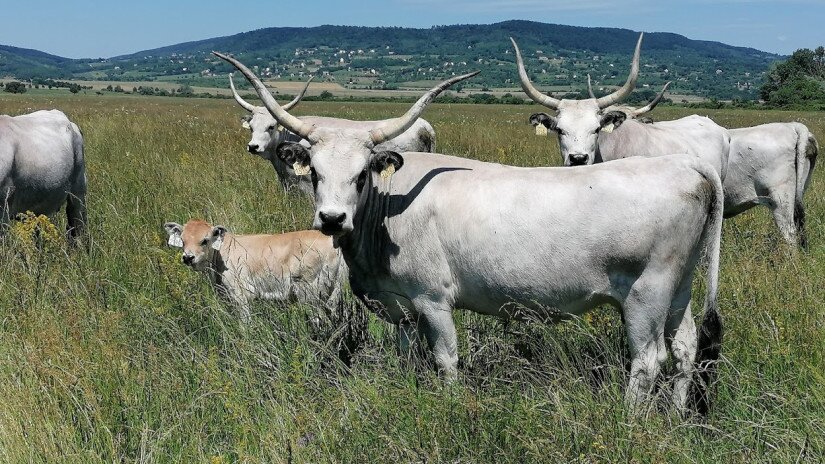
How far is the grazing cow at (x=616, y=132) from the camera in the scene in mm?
8945

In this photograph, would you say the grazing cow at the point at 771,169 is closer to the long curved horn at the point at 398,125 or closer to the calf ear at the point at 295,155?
the long curved horn at the point at 398,125

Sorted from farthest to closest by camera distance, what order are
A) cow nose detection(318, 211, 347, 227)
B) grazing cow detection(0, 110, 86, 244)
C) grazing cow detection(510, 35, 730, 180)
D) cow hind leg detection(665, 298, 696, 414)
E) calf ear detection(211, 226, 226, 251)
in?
grazing cow detection(510, 35, 730, 180) → grazing cow detection(0, 110, 86, 244) → calf ear detection(211, 226, 226, 251) → cow hind leg detection(665, 298, 696, 414) → cow nose detection(318, 211, 347, 227)

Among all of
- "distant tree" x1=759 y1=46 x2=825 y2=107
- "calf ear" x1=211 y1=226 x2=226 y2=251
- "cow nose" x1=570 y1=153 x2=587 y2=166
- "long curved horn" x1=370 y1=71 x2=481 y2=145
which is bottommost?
"distant tree" x1=759 y1=46 x2=825 y2=107

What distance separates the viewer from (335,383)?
14.9ft

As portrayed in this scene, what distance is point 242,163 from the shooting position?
45.8 feet

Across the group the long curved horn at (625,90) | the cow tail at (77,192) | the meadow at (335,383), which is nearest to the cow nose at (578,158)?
the long curved horn at (625,90)

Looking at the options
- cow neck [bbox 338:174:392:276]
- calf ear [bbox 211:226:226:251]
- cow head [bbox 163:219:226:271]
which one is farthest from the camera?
calf ear [bbox 211:226:226:251]

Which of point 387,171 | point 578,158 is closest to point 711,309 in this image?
point 387,171

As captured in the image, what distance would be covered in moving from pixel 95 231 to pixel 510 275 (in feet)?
17.7

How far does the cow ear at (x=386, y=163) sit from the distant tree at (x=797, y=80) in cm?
7359

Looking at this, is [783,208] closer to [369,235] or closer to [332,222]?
[369,235]

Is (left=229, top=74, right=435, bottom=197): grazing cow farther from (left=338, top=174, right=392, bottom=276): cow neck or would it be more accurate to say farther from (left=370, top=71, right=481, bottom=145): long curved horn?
(left=370, top=71, right=481, bottom=145): long curved horn

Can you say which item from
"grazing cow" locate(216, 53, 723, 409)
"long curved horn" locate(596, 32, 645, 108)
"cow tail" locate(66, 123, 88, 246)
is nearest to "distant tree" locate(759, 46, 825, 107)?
"long curved horn" locate(596, 32, 645, 108)

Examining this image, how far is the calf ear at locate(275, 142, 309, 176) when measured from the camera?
5.35 meters
